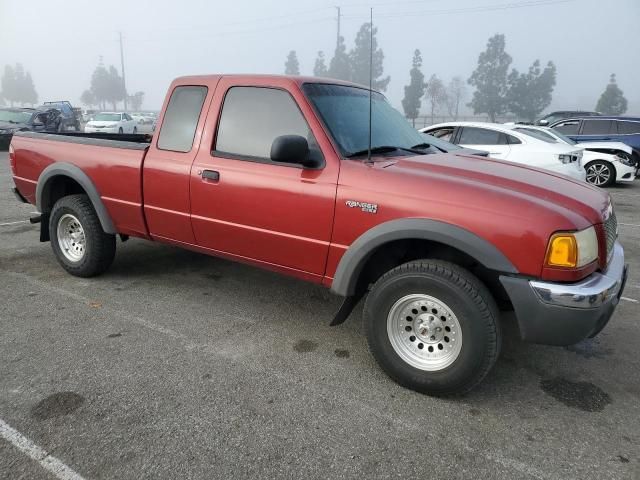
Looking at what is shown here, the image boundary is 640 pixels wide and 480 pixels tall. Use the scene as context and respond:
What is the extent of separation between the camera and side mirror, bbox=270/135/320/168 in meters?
2.98

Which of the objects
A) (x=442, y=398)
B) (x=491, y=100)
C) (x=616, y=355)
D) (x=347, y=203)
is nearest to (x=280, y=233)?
(x=347, y=203)

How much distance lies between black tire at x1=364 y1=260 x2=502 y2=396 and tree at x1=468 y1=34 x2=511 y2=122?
10272 centimetres

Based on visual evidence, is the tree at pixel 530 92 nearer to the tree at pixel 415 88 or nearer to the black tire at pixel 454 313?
the tree at pixel 415 88

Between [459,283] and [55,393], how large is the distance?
239 centimetres

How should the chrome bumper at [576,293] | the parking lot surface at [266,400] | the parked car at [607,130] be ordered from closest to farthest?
1. the parking lot surface at [266,400]
2. the chrome bumper at [576,293]
3. the parked car at [607,130]

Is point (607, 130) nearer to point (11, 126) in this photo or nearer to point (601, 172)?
point (601, 172)

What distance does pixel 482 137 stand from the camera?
963 centimetres

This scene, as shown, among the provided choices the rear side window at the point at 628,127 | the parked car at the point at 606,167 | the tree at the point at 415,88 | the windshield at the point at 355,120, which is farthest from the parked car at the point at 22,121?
the tree at the point at 415,88

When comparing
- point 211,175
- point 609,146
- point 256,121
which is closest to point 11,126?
point 211,175

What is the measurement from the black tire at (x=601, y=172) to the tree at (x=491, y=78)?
300 feet

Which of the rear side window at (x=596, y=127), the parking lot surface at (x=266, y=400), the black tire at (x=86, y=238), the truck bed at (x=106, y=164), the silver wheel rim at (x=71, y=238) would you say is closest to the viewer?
the parking lot surface at (x=266, y=400)

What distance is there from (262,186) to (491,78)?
10901 centimetres

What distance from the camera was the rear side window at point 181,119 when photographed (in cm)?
390

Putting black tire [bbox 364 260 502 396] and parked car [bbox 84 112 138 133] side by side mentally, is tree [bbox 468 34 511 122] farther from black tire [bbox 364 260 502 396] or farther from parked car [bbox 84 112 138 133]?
black tire [bbox 364 260 502 396]
